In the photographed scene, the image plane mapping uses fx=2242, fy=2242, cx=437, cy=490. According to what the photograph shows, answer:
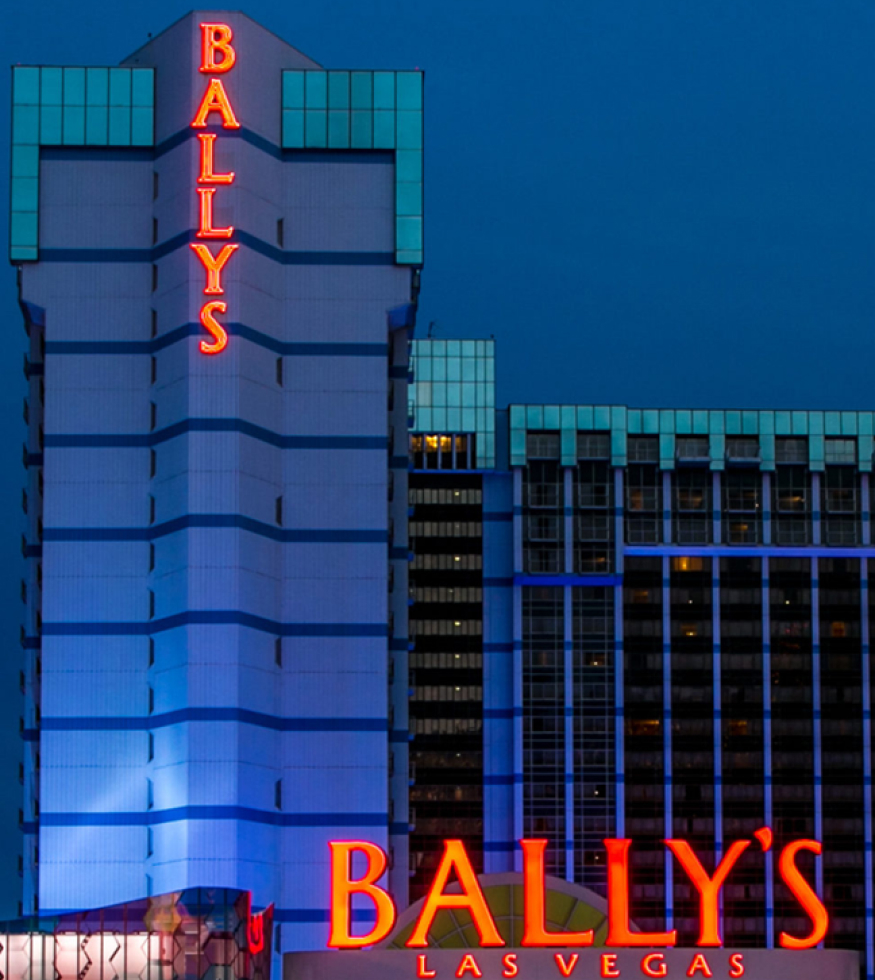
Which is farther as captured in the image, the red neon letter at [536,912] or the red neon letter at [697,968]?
the red neon letter at [697,968]

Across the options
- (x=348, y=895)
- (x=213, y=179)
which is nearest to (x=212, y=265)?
(x=213, y=179)

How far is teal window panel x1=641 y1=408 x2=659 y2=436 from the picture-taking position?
191 metres

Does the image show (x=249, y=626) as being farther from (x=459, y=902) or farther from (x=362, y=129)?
(x=362, y=129)

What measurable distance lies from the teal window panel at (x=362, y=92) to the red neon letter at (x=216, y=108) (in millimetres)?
6062

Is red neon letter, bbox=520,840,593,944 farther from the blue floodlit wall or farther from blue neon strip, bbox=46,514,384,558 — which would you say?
blue neon strip, bbox=46,514,384,558

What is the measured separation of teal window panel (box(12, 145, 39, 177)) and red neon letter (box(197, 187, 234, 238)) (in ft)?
27.0

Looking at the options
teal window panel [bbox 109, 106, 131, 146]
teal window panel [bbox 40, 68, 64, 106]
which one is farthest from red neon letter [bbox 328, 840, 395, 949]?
teal window panel [bbox 40, 68, 64, 106]

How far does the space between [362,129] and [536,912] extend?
38142mm

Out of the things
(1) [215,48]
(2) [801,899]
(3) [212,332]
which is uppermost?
(1) [215,48]

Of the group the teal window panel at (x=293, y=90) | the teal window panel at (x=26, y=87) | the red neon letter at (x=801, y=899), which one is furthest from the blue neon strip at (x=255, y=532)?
the red neon letter at (x=801, y=899)

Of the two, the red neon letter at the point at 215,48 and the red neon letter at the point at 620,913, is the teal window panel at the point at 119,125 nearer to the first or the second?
the red neon letter at the point at 215,48

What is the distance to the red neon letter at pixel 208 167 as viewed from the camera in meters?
102

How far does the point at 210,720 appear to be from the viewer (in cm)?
9862

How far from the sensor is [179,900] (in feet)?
278
